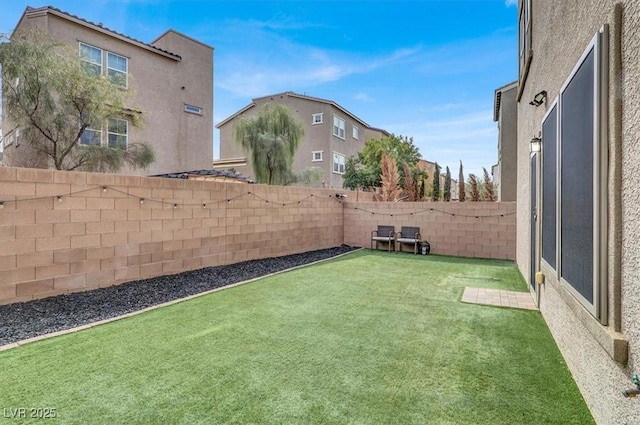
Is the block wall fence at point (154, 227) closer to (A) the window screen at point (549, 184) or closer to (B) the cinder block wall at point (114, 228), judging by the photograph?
(B) the cinder block wall at point (114, 228)

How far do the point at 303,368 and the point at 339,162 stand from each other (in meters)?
21.2

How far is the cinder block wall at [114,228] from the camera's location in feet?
14.9

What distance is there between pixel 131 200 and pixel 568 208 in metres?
6.06

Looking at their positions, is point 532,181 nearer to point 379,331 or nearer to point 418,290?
point 418,290

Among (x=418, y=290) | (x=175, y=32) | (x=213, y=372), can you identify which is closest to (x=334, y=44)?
(x=175, y=32)

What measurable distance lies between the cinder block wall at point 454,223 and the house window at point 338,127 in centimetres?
1236

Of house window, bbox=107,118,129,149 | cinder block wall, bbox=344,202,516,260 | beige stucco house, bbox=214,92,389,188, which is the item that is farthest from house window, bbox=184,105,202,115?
cinder block wall, bbox=344,202,516,260

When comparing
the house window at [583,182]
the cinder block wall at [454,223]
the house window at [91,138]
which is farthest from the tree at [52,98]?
the house window at [583,182]

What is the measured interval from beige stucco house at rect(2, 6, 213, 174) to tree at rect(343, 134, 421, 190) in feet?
30.6

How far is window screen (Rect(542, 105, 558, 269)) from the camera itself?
11.1 ft

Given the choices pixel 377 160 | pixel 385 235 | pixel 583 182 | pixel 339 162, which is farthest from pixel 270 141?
pixel 583 182

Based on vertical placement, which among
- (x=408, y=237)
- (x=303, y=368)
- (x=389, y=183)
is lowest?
(x=303, y=368)

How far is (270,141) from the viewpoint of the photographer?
16.4m

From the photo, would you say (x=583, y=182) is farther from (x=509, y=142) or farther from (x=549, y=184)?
(x=509, y=142)
